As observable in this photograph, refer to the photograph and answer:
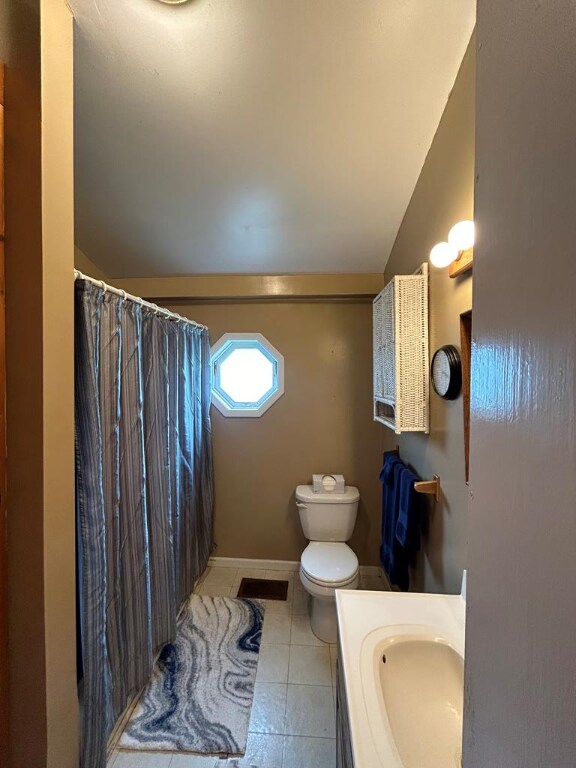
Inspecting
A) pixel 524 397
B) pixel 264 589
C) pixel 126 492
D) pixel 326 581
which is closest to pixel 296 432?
pixel 326 581

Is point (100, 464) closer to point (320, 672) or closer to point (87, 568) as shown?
point (87, 568)

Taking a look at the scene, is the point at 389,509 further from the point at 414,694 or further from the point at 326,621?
the point at 414,694

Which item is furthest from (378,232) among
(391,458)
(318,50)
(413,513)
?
(413,513)

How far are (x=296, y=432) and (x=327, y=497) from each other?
0.51 m

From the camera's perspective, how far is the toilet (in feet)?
5.71

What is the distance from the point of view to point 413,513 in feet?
4.89

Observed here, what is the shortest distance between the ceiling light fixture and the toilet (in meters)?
1.49

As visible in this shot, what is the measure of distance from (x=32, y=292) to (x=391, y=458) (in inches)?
70.4

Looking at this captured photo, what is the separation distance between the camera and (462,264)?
3.51 feet

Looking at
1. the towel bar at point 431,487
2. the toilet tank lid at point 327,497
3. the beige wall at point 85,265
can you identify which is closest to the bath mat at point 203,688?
the toilet tank lid at point 327,497

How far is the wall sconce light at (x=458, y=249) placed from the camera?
1.05 meters

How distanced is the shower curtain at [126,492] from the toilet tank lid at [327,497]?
72 cm

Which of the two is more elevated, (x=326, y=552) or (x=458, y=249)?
(x=458, y=249)

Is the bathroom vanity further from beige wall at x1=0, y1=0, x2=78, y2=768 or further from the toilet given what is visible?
beige wall at x1=0, y1=0, x2=78, y2=768
